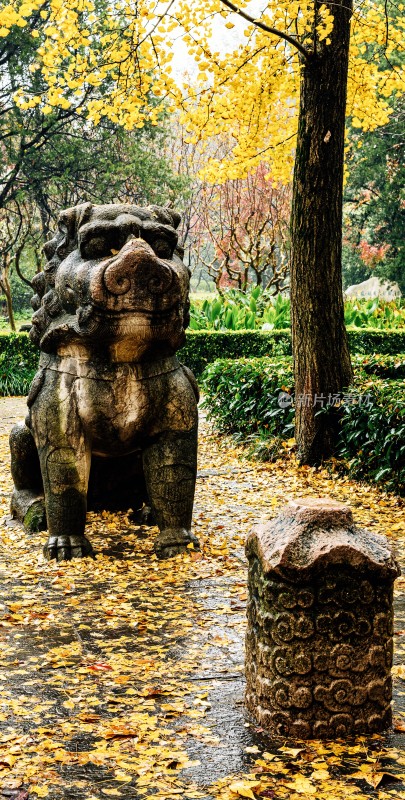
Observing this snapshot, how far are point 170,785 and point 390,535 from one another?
3.64 m

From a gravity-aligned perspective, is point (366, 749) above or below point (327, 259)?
below

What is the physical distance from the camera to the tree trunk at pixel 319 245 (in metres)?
8.17

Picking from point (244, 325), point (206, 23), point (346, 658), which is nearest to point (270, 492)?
point (346, 658)

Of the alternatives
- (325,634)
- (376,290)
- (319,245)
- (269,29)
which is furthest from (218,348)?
(376,290)

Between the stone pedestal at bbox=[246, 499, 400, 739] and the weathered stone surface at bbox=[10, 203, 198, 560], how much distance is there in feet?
6.81

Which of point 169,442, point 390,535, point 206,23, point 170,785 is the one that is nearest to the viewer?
point 170,785

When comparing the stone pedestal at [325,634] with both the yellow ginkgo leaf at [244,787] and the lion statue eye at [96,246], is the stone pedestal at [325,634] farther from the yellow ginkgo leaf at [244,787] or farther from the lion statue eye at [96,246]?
the lion statue eye at [96,246]

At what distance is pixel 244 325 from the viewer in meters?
15.5

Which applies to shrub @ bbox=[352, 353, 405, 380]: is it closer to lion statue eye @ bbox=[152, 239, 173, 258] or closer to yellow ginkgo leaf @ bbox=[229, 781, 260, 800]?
lion statue eye @ bbox=[152, 239, 173, 258]

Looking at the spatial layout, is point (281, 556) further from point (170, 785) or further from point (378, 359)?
point (378, 359)

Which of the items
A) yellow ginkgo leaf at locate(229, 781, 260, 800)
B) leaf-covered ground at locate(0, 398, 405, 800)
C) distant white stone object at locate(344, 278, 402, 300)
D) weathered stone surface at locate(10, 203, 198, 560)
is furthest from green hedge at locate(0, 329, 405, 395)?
distant white stone object at locate(344, 278, 402, 300)

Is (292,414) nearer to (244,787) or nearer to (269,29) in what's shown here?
(269,29)

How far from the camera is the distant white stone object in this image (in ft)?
100

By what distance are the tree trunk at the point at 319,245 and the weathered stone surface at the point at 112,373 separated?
316 cm
